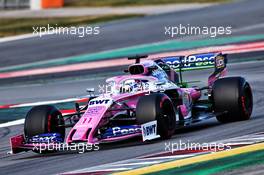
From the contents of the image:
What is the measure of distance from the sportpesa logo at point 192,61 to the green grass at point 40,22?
20047 millimetres

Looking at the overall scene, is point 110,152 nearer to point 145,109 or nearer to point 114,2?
point 145,109

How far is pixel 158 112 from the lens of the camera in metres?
12.7

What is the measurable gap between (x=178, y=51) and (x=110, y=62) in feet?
6.92

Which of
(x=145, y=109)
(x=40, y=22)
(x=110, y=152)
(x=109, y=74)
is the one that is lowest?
(x=110, y=152)

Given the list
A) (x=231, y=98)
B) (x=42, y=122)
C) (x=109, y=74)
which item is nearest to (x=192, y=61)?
(x=231, y=98)

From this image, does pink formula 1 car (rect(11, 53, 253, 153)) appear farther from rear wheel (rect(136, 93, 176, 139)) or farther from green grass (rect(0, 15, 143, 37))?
green grass (rect(0, 15, 143, 37))

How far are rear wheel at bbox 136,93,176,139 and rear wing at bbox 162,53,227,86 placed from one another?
7.30 ft

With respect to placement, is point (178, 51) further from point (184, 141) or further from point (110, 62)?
point (184, 141)

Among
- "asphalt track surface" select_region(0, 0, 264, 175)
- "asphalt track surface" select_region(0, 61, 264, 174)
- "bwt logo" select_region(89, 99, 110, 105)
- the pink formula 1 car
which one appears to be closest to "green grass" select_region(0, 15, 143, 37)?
"asphalt track surface" select_region(0, 0, 264, 175)

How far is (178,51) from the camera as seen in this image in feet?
88.7

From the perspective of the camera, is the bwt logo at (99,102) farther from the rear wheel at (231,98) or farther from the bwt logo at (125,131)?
the rear wheel at (231,98)

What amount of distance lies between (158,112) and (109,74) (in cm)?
1145

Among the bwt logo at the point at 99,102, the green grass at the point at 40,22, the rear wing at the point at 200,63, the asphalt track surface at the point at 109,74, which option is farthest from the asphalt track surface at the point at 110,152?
the green grass at the point at 40,22

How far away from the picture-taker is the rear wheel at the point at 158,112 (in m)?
12.6
